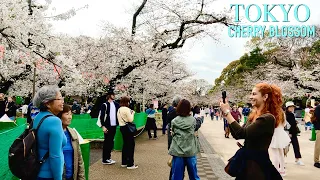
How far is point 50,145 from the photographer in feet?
8.93

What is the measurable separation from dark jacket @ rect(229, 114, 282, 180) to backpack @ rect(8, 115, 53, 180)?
1682mm

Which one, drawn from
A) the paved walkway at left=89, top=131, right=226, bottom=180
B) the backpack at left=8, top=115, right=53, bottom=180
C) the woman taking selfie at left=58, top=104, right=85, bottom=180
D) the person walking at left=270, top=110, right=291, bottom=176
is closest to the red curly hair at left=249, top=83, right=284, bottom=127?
the woman taking selfie at left=58, top=104, right=85, bottom=180

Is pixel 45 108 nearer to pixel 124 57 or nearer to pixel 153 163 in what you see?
pixel 153 163

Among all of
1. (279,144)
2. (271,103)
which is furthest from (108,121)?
(271,103)

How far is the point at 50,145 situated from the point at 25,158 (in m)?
0.20

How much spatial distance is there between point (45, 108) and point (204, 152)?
8.65 meters

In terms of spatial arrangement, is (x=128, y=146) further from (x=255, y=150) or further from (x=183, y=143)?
(x=255, y=150)

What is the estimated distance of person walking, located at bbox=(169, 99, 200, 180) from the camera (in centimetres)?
534

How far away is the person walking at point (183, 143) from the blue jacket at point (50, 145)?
9.17 ft

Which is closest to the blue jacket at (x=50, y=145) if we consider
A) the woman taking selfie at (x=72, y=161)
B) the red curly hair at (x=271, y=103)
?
the woman taking selfie at (x=72, y=161)

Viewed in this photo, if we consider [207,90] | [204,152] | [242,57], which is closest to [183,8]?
[204,152]

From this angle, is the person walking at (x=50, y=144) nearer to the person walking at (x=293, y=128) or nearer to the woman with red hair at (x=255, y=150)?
the woman with red hair at (x=255, y=150)

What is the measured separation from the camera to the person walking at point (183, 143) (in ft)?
17.5

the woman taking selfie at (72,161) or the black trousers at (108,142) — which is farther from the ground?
the woman taking selfie at (72,161)
